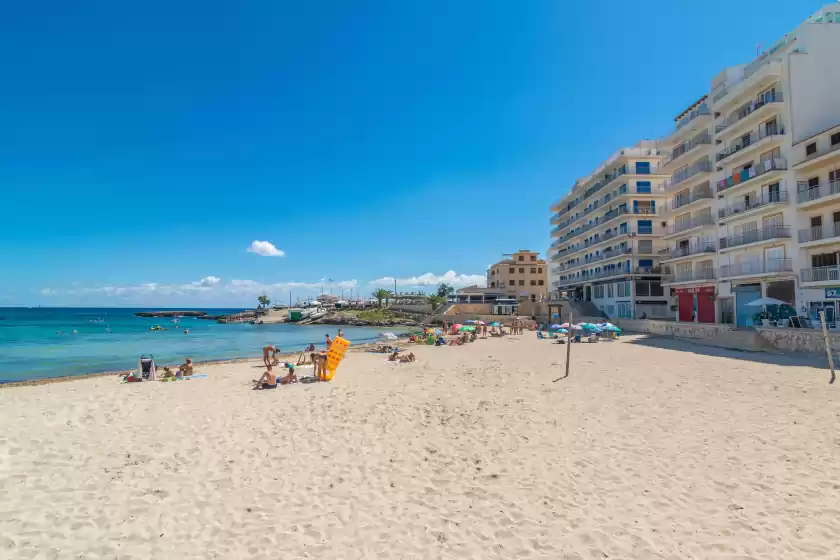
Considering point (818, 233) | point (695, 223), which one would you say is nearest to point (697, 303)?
point (695, 223)

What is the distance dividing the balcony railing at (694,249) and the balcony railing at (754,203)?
2472mm

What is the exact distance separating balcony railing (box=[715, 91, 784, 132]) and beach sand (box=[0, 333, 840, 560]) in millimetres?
25252

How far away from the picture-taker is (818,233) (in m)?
26.3

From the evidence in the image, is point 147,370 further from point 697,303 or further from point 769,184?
point 697,303

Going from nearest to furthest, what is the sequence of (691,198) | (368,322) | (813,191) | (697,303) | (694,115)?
(813,191), (697,303), (694,115), (691,198), (368,322)

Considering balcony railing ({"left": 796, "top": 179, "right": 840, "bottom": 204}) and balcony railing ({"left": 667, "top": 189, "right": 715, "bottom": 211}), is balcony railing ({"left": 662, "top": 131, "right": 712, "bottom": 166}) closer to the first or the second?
balcony railing ({"left": 667, "top": 189, "right": 715, "bottom": 211})

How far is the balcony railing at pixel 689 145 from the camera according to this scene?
37469mm

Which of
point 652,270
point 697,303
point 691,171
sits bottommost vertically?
point 697,303

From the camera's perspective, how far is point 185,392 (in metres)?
14.8

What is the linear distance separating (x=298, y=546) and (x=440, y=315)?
6746 centimetres

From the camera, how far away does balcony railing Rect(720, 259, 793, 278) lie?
2794 centimetres

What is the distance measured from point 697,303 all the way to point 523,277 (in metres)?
52.6

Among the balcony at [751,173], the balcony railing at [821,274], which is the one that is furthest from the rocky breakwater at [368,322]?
the balcony railing at [821,274]

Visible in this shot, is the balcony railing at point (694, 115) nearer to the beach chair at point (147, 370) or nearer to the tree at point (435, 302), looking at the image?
the beach chair at point (147, 370)
